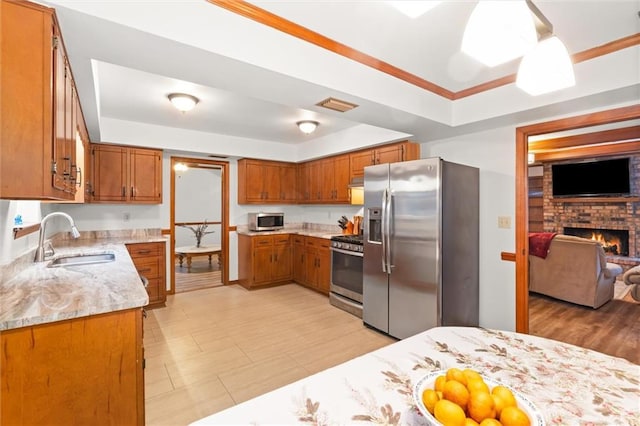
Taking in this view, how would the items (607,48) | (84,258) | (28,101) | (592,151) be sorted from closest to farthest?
1. (28,101)
2. (607,48)
3. (84,258)
4. (592,151)

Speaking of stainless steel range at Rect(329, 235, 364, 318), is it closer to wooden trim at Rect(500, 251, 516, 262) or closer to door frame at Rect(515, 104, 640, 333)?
wooden trim at Rect(500, 251, 516, 262)

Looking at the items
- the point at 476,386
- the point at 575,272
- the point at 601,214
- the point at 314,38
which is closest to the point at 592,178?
the point at 601,214

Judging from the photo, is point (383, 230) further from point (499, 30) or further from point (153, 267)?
point (153, 267)

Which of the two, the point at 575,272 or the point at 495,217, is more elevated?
the point at 495,217

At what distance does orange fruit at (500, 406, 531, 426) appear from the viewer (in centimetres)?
63

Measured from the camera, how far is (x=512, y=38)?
905mm

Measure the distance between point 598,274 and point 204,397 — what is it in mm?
4862

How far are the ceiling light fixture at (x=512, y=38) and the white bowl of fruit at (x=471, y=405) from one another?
0.94 m

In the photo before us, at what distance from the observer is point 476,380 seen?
76 centimetres

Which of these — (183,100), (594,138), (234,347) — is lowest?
(234,347)

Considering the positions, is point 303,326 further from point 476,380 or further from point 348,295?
point 476,380

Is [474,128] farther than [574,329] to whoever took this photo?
No

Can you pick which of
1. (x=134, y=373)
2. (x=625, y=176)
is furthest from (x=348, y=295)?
(x=625, y=176)

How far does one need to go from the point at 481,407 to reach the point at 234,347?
2733 mm
